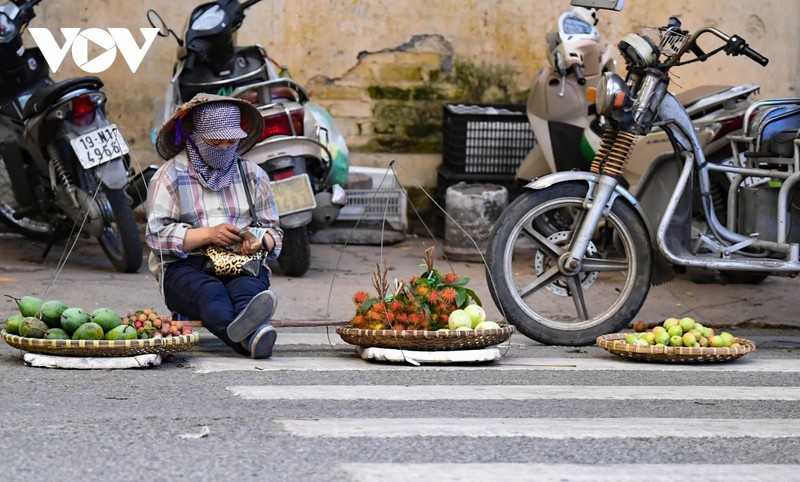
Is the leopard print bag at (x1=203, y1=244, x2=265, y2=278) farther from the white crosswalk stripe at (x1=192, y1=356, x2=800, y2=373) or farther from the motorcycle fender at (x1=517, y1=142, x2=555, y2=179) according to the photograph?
the motorcycle fender at (x1=517, y1=142, x2=555, y2=179)

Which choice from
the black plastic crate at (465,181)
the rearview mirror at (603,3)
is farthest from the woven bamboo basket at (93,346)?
the black plastic crate at (465,181)

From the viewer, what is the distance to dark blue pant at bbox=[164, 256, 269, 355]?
225 inches

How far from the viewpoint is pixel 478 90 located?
1003 centimetres

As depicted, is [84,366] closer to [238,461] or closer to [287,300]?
[238,461]

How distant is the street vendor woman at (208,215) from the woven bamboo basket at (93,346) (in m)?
0.35

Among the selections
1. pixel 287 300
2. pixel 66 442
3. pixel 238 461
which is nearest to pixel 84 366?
pixel 66 442

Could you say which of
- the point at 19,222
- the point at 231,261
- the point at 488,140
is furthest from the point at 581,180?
the point at 19,222

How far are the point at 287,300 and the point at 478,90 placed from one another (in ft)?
10.3

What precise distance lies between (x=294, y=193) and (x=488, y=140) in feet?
7.17

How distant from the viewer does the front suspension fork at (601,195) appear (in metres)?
6.26

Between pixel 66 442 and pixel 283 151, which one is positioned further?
pixel 283 151

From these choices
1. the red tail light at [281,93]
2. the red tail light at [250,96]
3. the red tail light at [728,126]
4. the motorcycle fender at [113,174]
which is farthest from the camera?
the red tail light at [281,93]

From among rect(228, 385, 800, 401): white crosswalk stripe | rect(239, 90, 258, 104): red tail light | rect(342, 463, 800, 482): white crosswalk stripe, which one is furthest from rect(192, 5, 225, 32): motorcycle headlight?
rect(342, 463, 800, 482): white crosswalk stripe

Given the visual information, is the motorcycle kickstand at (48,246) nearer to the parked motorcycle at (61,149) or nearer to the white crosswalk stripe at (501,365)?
the parked motorcycle at (61,149)
